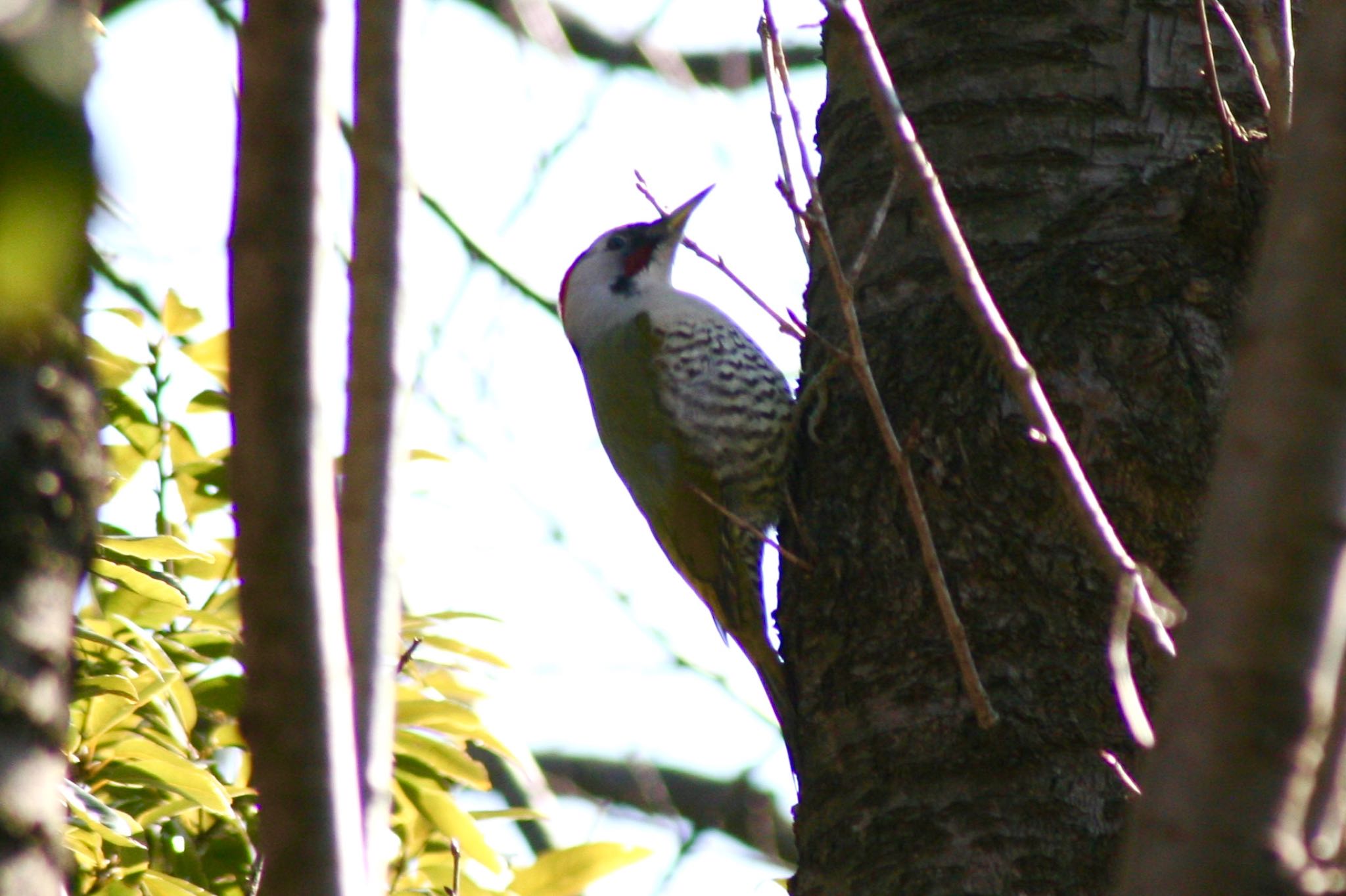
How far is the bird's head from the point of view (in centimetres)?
428

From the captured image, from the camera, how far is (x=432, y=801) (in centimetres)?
252

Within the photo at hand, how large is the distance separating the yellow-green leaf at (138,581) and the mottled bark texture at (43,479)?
141 cm

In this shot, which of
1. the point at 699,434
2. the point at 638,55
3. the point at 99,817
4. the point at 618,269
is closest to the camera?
the point at 99,817

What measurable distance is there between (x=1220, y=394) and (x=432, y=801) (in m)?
1.40

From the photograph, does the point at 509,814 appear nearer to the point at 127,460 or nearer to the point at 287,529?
the point at 127,460

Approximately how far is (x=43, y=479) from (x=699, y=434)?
2.82 m

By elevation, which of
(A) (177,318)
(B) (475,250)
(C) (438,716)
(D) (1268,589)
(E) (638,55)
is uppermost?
(E) (638,55)

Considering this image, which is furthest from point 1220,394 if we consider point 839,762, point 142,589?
point 142,589

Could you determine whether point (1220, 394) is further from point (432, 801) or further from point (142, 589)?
point (142, 589)

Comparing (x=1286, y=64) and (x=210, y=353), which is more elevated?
(x=210, y=353)

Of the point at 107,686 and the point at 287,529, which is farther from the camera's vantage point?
the point at 107,686

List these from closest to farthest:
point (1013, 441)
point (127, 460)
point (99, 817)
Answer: point (99, 817), point (1013, 441), point (127, 460)

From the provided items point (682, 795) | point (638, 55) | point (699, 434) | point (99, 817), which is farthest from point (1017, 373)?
point (682, 795)

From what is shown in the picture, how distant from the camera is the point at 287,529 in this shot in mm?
806
